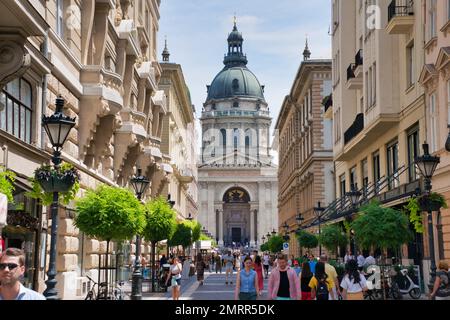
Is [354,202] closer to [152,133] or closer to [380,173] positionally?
[380,173]

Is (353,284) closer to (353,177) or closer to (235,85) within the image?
(353,177)

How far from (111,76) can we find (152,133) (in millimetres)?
19439

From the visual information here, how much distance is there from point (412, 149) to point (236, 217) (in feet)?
466

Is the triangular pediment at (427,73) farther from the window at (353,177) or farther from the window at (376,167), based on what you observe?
the window at (353,177)

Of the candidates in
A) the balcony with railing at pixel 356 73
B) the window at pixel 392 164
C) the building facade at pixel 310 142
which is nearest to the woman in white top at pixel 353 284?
the window at pixel 392 164

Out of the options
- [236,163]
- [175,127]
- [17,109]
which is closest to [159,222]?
[17,109]

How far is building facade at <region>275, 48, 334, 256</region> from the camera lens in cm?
5916

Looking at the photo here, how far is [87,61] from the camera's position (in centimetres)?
2469

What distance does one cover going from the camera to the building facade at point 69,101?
15.8m

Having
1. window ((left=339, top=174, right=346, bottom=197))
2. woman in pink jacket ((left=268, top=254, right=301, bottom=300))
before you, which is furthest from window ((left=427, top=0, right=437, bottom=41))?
window ((left=339, top=174, right=346, bottom=197))

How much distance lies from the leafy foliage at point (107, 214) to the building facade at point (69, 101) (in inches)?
47.6

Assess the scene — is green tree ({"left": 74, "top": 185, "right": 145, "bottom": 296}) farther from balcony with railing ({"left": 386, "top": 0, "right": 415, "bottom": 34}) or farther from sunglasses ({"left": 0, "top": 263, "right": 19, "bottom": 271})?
sunglasses ({"left": 0, "top": 263, "right": 19, "bottom": 271})
